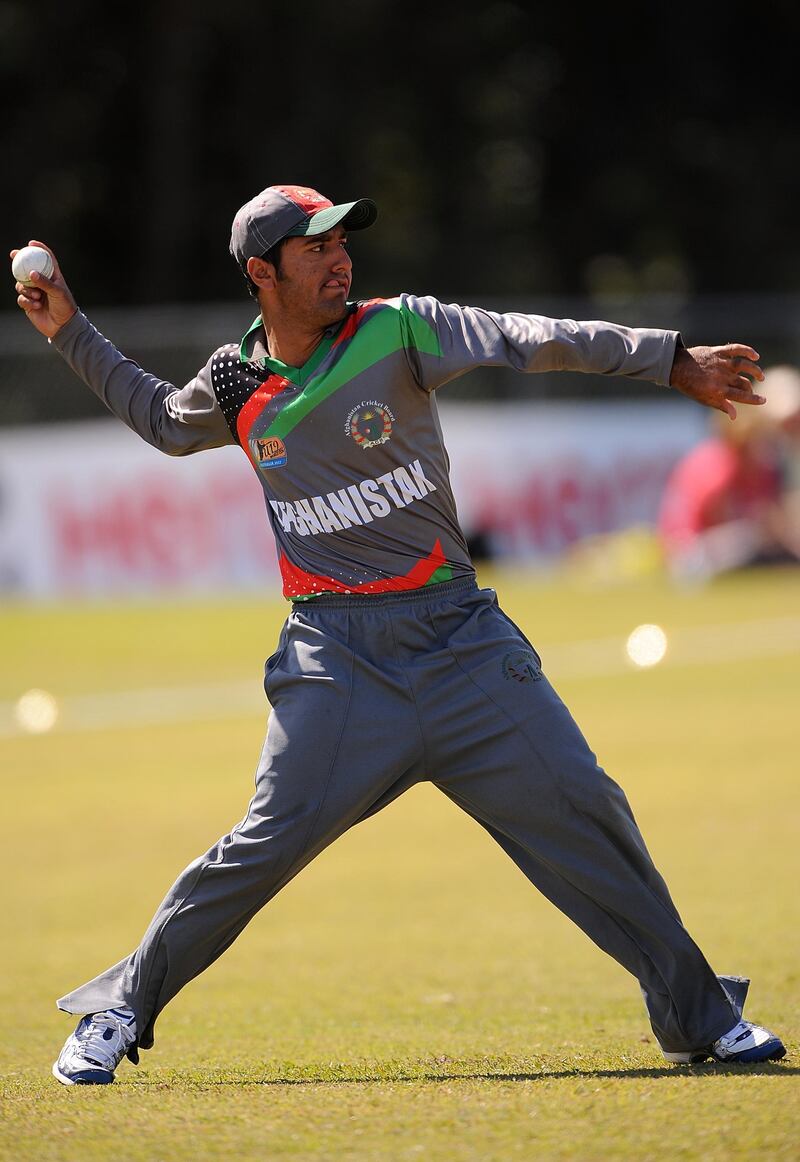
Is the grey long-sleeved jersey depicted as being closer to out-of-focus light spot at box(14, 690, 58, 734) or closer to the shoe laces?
the shoe laces

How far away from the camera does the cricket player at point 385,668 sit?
4832 millimetres

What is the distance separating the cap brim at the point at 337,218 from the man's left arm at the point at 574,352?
0.30m

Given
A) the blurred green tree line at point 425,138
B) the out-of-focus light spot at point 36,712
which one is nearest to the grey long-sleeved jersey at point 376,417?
the out-of-focus light spot at point 36,712

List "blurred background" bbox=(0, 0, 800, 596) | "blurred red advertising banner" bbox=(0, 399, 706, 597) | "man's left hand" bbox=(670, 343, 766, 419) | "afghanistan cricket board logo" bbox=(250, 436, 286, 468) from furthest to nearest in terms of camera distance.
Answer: "blurred background" bbox=(0, 0, 800, 596) → "blurred red advertising banner" bbox=(0, 399, 706, 597) → "afghanistan cricket board logo" bbox=(250, 436, 286, 468) → "man's left hand" bbox=(670, 343, 766, 419)

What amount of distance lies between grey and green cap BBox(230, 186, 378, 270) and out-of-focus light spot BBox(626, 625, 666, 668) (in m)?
9.60

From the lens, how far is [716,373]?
15.4ft

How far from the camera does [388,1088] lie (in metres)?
4.64

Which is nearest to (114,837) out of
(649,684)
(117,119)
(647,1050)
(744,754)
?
(744,754)

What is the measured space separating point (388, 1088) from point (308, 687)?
3.49ft

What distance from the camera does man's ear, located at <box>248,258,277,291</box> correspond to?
4.96 m

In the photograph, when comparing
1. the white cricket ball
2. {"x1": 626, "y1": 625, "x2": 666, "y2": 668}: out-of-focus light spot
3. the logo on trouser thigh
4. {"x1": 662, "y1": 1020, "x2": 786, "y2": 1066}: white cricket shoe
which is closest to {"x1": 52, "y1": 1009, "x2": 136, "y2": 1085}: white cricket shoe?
the logo on trouser thigh

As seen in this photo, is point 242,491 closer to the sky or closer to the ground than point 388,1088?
closer to the sky

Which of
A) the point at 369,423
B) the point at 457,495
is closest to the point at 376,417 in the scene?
the point at 369,423

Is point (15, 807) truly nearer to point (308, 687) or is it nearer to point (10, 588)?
point (308, 687)
